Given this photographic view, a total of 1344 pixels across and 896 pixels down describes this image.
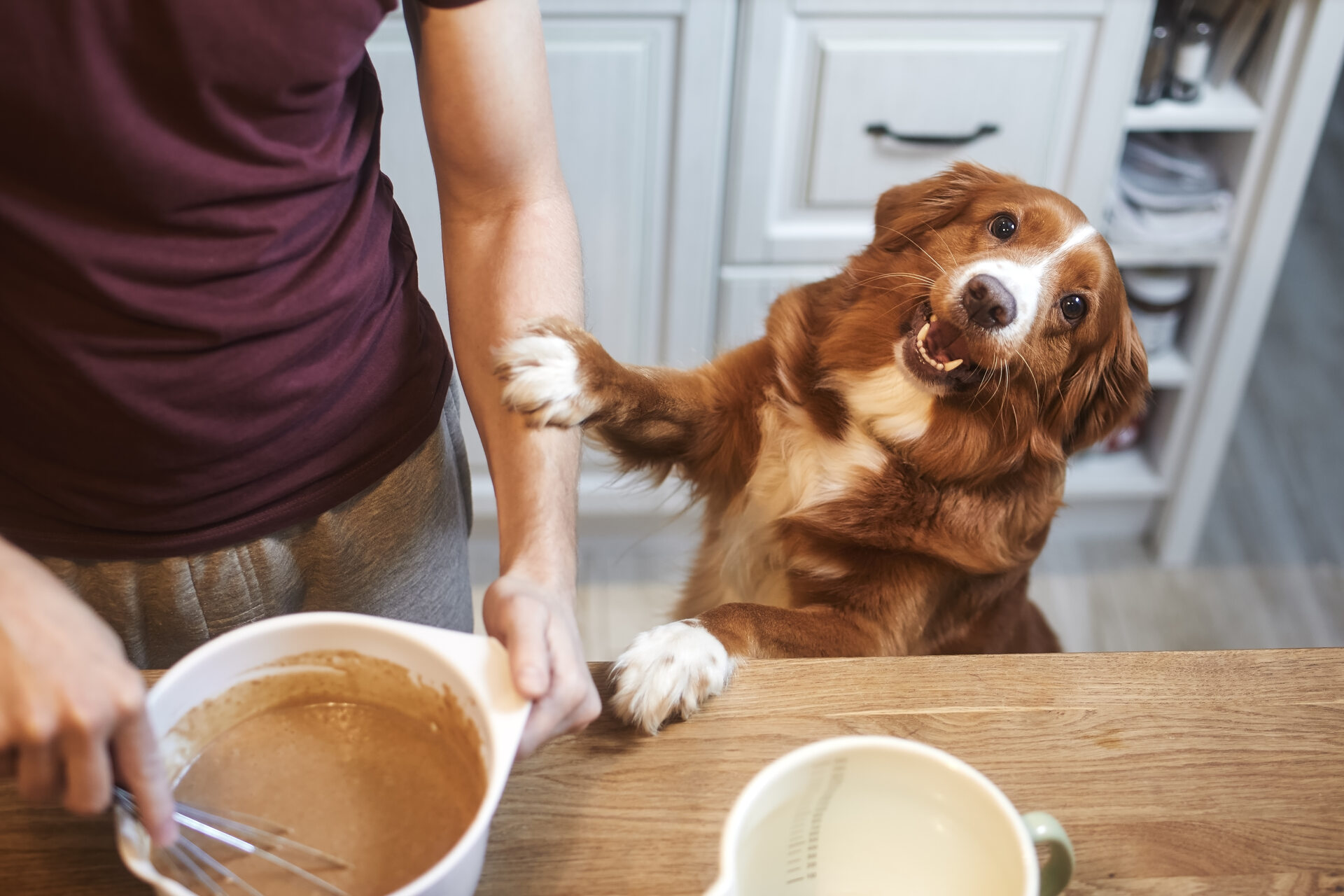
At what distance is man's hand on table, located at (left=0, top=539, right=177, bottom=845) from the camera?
0.48m

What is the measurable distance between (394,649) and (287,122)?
1.39ft

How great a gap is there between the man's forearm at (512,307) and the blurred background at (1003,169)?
0.92 metres

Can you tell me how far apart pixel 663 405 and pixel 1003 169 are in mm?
1161

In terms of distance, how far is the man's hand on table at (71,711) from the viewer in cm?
48

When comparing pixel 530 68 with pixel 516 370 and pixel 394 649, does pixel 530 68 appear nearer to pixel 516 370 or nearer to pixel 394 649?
pixel 516 370

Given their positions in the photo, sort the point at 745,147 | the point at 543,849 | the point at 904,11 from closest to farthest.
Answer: the point at 543,849, the point at 904,11, the point at 745,147

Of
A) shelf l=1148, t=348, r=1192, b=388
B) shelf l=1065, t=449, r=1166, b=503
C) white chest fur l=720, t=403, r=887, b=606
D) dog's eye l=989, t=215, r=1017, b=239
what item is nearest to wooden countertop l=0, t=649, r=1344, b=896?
white chest fur l=720, t=403, r=887, b=606

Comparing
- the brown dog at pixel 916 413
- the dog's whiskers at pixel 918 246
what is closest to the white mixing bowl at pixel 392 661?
A: the brown dog at pixel 916 413

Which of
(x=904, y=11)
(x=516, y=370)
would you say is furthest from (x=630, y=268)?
(x=516, y=370)

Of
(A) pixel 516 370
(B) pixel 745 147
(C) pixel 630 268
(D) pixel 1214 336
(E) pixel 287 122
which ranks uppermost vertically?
(E) pixel 287 122

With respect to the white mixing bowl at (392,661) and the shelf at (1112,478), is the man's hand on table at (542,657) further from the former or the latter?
the shelf at (1112,478)

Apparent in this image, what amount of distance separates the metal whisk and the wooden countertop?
0.10 meters

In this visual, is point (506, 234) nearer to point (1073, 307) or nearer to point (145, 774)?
point (145, 774)

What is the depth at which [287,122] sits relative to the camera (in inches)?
30.7
